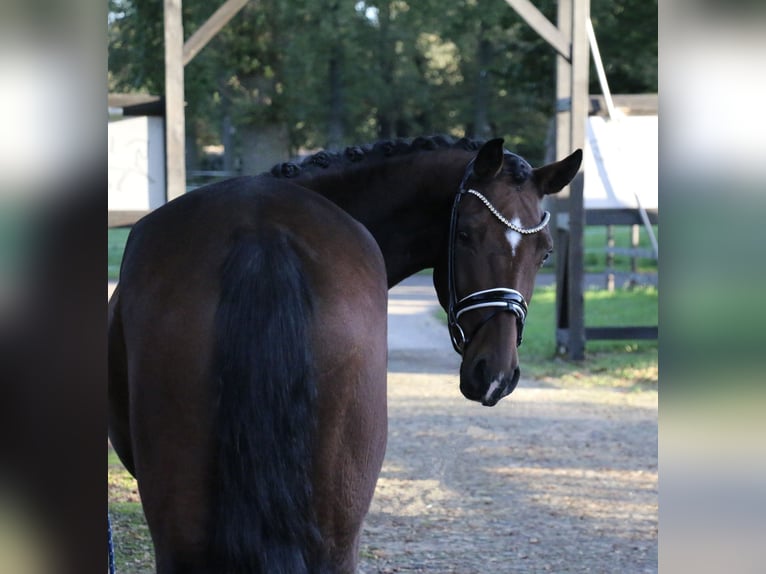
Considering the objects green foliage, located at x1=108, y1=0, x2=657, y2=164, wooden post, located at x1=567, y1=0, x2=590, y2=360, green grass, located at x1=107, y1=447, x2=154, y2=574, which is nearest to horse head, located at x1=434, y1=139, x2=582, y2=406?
green grass, located at x1=107, y1=447, x2=154, y2=574

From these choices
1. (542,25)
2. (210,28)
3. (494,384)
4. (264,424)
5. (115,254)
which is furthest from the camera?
(115,254)

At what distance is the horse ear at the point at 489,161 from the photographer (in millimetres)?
2881

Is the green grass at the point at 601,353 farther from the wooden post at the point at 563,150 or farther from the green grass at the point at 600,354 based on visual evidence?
the wooden post at the point at 563,150

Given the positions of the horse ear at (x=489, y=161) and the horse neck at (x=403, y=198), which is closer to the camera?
the horse ear at (x=489, y=161)

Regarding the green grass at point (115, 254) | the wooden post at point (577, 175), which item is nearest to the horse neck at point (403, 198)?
the wooden post at point (577, 175)

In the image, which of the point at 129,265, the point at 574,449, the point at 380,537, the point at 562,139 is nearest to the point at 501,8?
the point at 562,139

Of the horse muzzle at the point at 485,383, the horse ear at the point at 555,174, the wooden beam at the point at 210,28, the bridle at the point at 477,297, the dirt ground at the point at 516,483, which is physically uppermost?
the wooden beam at the point at 210,28

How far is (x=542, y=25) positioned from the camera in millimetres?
9578

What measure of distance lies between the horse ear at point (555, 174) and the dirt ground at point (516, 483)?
2327mm

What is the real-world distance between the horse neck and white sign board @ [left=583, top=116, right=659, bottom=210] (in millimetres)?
7160

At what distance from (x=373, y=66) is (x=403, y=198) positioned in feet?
93.2

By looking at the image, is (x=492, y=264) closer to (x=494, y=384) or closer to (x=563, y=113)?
(x=494, y=384)

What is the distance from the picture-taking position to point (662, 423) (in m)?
1.38

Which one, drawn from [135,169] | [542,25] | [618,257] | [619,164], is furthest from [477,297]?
[618,257]
